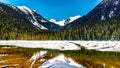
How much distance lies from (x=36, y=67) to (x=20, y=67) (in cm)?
371

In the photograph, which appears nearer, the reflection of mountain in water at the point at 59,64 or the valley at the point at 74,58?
the reflection of mountain in water at the point at 59,64

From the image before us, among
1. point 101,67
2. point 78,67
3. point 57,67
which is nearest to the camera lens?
point 57,67

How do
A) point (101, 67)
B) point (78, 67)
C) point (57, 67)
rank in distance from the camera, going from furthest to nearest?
point (101, 67) → point (78, 67) → point (57, 67)

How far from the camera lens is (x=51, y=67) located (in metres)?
50.8

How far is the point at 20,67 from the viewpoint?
5831 cm

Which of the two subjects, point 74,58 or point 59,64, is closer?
point 59,64

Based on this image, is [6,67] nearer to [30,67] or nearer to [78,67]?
[30,67]

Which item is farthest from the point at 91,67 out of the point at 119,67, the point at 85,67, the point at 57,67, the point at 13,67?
the point at 13,67

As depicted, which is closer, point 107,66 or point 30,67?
point 30,67

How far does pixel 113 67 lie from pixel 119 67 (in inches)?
48.4

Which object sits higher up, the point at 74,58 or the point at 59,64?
the point at 74,58

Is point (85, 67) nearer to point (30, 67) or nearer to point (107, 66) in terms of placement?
point (107, 66)

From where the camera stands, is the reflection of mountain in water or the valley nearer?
the reflection of mountain in water

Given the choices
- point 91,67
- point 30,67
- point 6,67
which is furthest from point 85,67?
point 6,67
